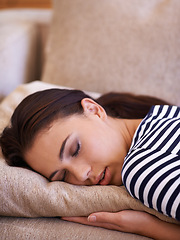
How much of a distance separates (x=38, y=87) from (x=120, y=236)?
69 cm

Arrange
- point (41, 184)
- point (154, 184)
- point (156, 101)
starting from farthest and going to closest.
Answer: point (156, 101), point (41, 184), point (154, 184)

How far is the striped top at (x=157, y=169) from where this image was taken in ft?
2.28

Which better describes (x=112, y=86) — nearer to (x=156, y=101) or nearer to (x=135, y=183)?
(x=156, y=101)

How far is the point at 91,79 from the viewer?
1.31 meters

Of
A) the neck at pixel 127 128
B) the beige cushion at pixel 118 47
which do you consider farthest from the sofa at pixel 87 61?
the neck at pixel 127 128

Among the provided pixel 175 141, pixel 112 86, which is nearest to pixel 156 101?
pixel 112 86

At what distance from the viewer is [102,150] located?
0.87 meters

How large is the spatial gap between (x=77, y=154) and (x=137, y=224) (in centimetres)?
25

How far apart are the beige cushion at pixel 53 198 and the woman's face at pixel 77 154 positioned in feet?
0.16

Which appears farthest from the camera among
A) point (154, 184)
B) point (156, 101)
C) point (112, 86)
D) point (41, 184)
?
point (112, 86)

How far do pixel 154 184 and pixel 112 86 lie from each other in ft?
2.12

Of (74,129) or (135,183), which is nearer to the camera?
(135,183)

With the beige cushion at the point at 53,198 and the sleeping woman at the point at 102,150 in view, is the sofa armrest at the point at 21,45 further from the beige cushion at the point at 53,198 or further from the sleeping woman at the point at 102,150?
the beige cushion at the point at 53,198

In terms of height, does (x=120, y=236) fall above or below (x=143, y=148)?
below
